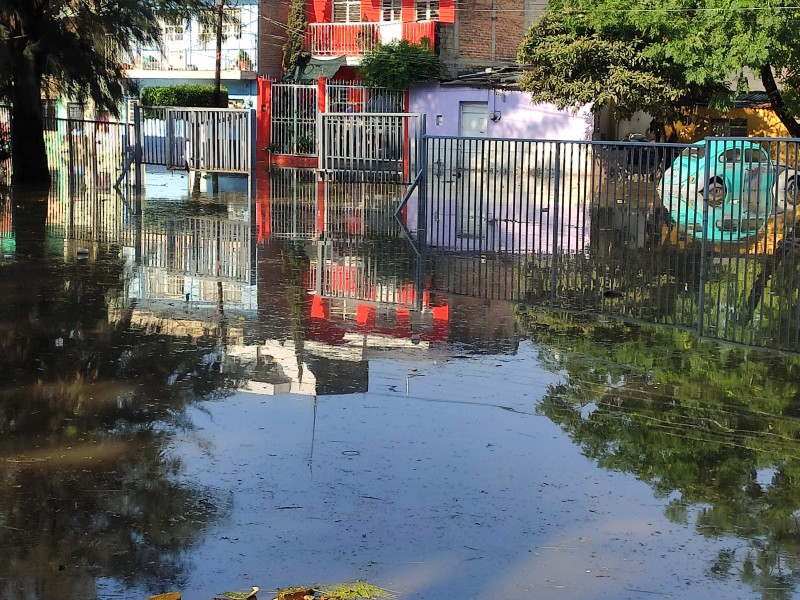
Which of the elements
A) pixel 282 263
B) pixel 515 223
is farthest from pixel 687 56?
pixel 282 263

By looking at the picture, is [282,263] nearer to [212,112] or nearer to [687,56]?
[212,112]

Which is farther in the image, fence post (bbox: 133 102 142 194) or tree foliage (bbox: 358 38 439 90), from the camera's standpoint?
tree foliage (bbox: 358 38 439 90)

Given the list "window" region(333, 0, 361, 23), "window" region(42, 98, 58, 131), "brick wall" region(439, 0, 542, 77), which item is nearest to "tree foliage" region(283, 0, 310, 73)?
"window" region(333, 0, 361, 23)

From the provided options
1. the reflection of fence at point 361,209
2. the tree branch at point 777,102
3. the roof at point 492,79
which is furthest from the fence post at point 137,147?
the tree branch at point 777,102

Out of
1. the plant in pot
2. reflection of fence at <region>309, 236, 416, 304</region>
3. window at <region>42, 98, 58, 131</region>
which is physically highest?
the plant in pot

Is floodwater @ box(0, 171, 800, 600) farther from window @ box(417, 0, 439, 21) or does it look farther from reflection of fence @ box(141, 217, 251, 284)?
window @ box(417, 0, 439, 21)

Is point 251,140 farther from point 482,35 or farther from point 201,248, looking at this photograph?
point 482,35

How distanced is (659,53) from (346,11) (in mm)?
15666

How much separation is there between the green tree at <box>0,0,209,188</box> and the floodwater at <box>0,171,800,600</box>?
1439 cm

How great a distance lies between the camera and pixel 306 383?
26.5 ft

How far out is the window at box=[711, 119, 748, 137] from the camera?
41.8 m

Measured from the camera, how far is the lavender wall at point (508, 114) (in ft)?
131

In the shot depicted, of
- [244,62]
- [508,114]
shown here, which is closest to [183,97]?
[244,62]

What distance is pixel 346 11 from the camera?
4553cm
